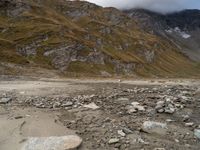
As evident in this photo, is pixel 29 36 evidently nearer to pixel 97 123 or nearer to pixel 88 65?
pixel 88 65

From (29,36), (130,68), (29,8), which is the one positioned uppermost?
(29,8)

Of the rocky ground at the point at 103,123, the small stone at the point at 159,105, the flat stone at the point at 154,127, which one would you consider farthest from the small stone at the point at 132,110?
the flat stone at the point at 154,127

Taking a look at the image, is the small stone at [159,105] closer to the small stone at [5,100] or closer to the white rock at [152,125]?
the white rock at [152,125]

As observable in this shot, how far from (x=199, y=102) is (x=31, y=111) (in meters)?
10.9

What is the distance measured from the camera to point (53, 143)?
15.0 meters

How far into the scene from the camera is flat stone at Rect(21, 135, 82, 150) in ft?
48.1

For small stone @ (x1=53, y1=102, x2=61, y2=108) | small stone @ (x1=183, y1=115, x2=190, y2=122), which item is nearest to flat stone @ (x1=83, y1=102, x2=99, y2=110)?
small stone @ (x1=53, y1=102, x2=61, y2=108)

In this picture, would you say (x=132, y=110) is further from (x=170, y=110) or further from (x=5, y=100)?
(x=5, y=100)

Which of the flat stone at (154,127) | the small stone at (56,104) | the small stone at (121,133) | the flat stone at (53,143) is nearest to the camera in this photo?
the flat stone at (53,143)

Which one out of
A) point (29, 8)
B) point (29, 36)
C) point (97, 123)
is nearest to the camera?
point (97, 123)

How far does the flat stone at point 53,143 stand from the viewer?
1465 centimetres

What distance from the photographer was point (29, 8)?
608ft

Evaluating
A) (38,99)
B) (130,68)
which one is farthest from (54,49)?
(38,99)

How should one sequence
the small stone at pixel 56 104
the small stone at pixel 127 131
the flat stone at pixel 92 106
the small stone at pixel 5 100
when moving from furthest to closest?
the small stone at pixel 5 100 → the small stone at pixel 56 104 → the flat stone at pixel 92 106 → the small stone at pixel 127 131
